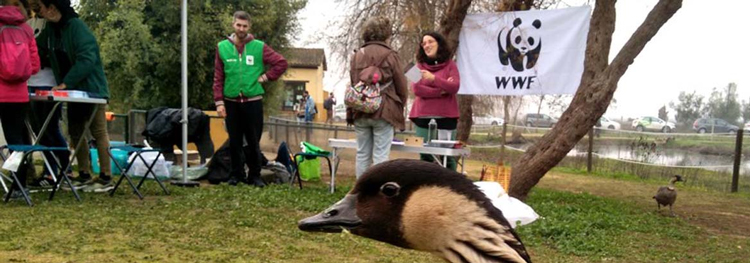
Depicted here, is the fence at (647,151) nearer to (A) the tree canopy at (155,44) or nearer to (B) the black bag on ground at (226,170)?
(B) the black bag on ground at (226,170)

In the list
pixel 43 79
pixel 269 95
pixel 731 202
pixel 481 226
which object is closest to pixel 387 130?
pixel 43 79

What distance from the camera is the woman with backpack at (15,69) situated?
5.51 meters

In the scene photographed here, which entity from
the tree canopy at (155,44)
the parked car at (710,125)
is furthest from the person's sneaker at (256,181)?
the parked car at (710,125)

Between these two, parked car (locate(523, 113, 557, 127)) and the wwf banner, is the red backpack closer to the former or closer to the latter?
the wwf banner

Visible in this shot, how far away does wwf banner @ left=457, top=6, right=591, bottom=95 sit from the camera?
25.8 feet

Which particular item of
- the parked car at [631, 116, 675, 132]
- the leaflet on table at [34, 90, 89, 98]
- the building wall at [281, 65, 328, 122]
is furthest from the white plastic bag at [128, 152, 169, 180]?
the building wall at [281, 65, 328, 122]

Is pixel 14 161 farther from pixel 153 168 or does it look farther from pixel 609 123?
pixel 609 123

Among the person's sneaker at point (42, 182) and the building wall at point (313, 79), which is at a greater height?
the building wall at point (313, 79)

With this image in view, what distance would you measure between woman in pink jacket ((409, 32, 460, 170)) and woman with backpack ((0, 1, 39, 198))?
155 inches

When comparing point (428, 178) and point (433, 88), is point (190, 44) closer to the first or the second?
point (433, 88)

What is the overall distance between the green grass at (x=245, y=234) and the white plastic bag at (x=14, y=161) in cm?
38

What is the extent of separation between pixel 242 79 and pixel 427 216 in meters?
5.60

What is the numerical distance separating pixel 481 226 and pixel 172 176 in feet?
23.2

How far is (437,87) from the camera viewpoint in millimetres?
6766
